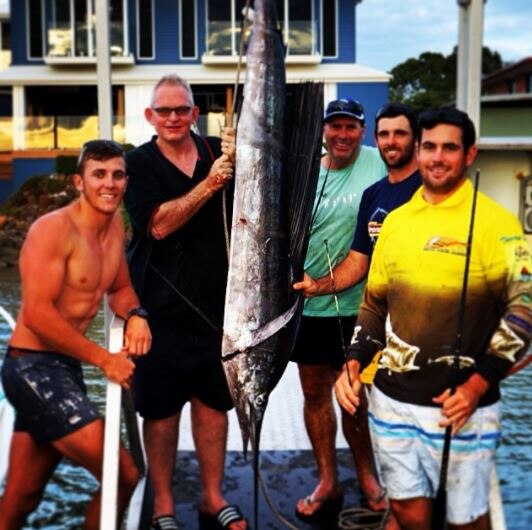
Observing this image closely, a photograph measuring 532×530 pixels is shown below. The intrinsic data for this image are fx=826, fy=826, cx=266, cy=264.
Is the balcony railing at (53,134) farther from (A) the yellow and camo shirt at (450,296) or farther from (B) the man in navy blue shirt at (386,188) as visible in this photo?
(A) the yellow and camo shirt at (450,296)

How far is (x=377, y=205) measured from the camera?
258 cm

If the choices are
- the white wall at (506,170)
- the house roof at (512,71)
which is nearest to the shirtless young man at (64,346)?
the white wall at (506,170)

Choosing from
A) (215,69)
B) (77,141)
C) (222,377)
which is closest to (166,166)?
(222,377)

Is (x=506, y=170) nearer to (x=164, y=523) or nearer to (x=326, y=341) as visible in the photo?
(x=326, y=341)

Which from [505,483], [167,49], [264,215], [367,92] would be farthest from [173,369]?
[167,49]

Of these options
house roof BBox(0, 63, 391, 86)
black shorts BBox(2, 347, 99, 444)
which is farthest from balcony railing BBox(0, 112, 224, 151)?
black shorts BBox(2, 347, 99, 444)

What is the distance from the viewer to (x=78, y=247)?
7.26 feet

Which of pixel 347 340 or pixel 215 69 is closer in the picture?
pixel 347 340

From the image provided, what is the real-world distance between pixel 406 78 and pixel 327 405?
41783 mm

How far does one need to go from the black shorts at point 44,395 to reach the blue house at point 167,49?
1726 centimetres

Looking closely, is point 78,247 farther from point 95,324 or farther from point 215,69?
point 215,69

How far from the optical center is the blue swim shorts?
1980 mm

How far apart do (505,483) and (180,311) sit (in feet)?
5.05

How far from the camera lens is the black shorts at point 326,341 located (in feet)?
9.62
